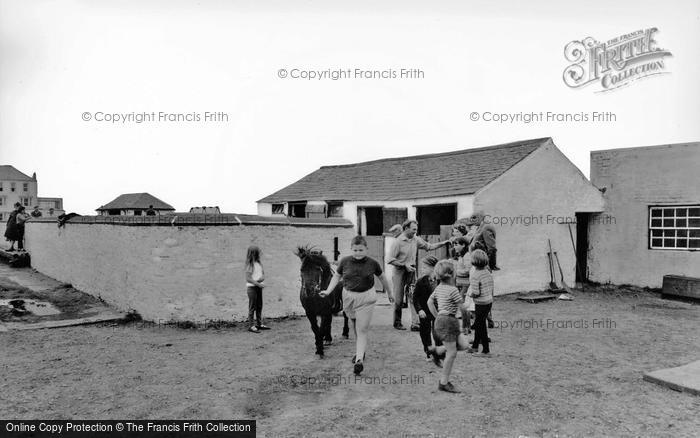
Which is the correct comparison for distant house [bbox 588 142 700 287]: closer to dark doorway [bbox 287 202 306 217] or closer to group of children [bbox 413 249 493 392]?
group of children [bbox 413 249 493 392]

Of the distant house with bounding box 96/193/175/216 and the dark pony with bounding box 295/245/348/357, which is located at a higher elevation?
the distant house with bounding box 96/193/175/216

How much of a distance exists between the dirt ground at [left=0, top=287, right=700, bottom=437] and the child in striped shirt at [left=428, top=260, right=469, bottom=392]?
0.29 metres

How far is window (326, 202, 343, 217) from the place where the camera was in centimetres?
1716

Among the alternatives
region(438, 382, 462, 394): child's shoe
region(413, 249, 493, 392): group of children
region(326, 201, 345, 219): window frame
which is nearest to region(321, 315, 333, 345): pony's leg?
region(413, 249, 493, 392): group of children

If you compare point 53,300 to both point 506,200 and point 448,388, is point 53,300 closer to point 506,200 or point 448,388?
point 448,388

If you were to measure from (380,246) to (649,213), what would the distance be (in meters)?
7.72

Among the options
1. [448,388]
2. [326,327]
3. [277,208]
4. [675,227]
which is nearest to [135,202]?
[277,208]

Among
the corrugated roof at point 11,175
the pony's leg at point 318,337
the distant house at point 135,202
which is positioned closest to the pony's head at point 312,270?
the pony's leg at point 318,337

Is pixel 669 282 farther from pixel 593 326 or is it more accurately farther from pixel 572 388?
pixel 572 388

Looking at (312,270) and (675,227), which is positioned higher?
(675,227)

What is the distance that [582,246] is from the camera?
49.1ft

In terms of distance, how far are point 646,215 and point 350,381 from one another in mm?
11809

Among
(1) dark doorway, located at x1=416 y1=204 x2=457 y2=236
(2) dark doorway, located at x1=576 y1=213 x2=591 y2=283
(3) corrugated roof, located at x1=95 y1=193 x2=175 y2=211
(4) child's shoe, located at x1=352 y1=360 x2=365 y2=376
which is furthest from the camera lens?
(3) corrugated roof, located at x1=95 y1=193 x2=175 y2=211

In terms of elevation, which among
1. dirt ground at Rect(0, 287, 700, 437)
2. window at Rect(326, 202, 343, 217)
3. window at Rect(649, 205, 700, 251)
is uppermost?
window at Rect(326, 202, 343, 217)
